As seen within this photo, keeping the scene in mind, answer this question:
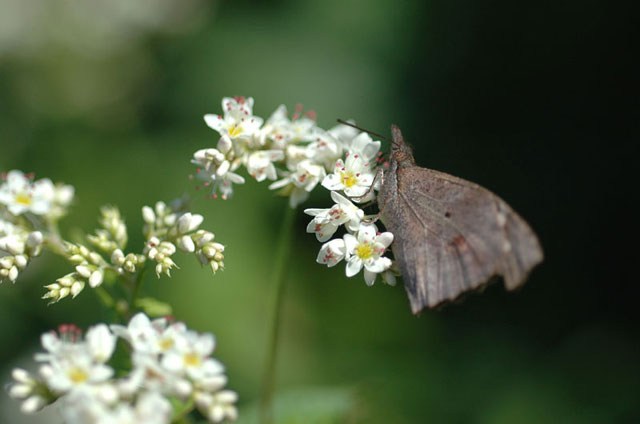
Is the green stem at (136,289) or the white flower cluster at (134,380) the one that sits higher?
the green stem at (136,289)

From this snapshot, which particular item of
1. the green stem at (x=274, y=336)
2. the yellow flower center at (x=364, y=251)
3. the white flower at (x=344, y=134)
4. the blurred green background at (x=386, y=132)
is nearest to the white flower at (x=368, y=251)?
the yellow flower center at (x=364, y=251)

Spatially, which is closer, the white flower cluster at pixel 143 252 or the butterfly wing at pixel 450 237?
the butterfly wing at pixel 450 237

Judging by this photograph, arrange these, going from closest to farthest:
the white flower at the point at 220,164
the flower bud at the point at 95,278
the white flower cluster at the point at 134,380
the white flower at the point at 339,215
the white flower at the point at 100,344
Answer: the white flower cluster at the point at 134,380 < the white flower at the point at 100,344 < the flower bud at the point at 95,278 < the white flower at the point at 339,215 < the white flower at the point at 220,164

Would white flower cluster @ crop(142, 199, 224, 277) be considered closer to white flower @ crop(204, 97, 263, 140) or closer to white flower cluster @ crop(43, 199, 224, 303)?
white flower cluster @ crop(43, 199, 224, 303)

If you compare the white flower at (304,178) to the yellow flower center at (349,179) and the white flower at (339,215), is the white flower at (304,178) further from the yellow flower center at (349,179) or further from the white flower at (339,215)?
the white flower at (339,215)

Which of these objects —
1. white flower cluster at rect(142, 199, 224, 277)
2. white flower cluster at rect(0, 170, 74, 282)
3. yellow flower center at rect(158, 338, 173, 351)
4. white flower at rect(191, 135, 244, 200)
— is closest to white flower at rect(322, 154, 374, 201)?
white flower at rect(191, 135, 244, 200)

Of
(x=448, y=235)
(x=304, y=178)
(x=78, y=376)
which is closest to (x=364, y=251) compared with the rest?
(x=448, y=235)

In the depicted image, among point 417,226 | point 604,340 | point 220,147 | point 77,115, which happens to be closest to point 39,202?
point 220,147

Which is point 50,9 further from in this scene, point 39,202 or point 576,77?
point 576,77

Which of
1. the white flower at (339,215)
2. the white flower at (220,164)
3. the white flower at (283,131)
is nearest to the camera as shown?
the white flower at (339,215)
